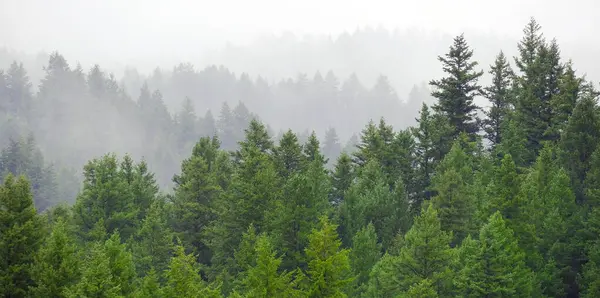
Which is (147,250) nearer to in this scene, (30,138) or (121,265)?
(121,265)

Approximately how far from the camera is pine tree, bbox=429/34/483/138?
48719 millimetres

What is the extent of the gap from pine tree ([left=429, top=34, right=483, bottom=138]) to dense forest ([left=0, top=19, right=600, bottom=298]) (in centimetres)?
14

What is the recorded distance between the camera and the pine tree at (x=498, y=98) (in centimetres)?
5271

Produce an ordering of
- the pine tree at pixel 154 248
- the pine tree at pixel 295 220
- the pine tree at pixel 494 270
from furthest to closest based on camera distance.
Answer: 1. the pine tree at pixel 154 248
2. the pine tree at pixel 295 220
3. the pine tree at pixel 494 270

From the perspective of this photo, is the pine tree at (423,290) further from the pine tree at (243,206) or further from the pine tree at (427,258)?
the pine tree at (243,206)

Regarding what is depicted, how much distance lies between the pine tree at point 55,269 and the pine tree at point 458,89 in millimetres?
34366

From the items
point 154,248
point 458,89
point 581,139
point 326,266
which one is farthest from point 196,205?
point 581,139

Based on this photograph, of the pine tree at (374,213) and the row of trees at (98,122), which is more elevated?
the row of trees at (98,122)

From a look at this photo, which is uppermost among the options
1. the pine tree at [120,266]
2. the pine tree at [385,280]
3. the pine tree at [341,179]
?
the pine tree at [341,179]

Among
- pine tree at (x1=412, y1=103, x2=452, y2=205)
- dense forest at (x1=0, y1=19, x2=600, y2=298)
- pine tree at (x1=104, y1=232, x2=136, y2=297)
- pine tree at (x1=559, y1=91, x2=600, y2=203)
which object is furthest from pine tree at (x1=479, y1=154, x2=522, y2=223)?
pine tree at (x1=104, y1=232, x2=136, y2=297)

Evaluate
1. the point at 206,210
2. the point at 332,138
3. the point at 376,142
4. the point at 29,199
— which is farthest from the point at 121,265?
the point at 332,138

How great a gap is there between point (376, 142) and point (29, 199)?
29.2 metres

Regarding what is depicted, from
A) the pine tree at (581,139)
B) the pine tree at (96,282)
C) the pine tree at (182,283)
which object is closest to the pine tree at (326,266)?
the pine tree at (182,283)

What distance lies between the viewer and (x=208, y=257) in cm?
4162
